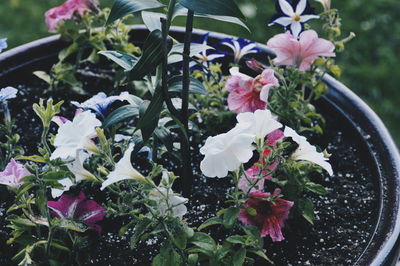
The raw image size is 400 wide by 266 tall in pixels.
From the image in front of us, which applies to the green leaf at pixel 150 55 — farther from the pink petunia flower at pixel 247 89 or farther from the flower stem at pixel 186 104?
the pink petunia flower at pixel 247 89

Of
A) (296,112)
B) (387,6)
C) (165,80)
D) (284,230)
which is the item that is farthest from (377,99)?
(165,80)

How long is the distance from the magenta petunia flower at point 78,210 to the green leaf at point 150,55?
24 cm

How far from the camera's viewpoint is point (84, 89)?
4.90 feet

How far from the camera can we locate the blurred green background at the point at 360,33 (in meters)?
2.46

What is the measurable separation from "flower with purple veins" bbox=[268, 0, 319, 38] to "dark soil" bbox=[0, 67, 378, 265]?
240 millimetres

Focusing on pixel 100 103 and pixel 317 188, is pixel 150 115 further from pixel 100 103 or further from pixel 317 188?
pixel 317 188

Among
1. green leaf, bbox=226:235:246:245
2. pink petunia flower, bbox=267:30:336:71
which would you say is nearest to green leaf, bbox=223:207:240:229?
green leaf, bbox=226:235:246:245

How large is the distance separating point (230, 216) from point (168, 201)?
10cm

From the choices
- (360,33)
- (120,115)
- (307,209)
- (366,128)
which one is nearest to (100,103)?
(120,115)

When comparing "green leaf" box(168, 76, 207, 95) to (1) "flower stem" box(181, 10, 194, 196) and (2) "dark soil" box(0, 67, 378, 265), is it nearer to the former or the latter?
(1) "flower stem" box(181, 10, 194, 196)

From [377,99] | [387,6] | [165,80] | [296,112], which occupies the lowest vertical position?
[377,99]

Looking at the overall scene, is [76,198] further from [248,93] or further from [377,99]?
[377,99]

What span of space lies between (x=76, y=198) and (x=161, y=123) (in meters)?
0.19

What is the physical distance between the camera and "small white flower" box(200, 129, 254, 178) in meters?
0.93
